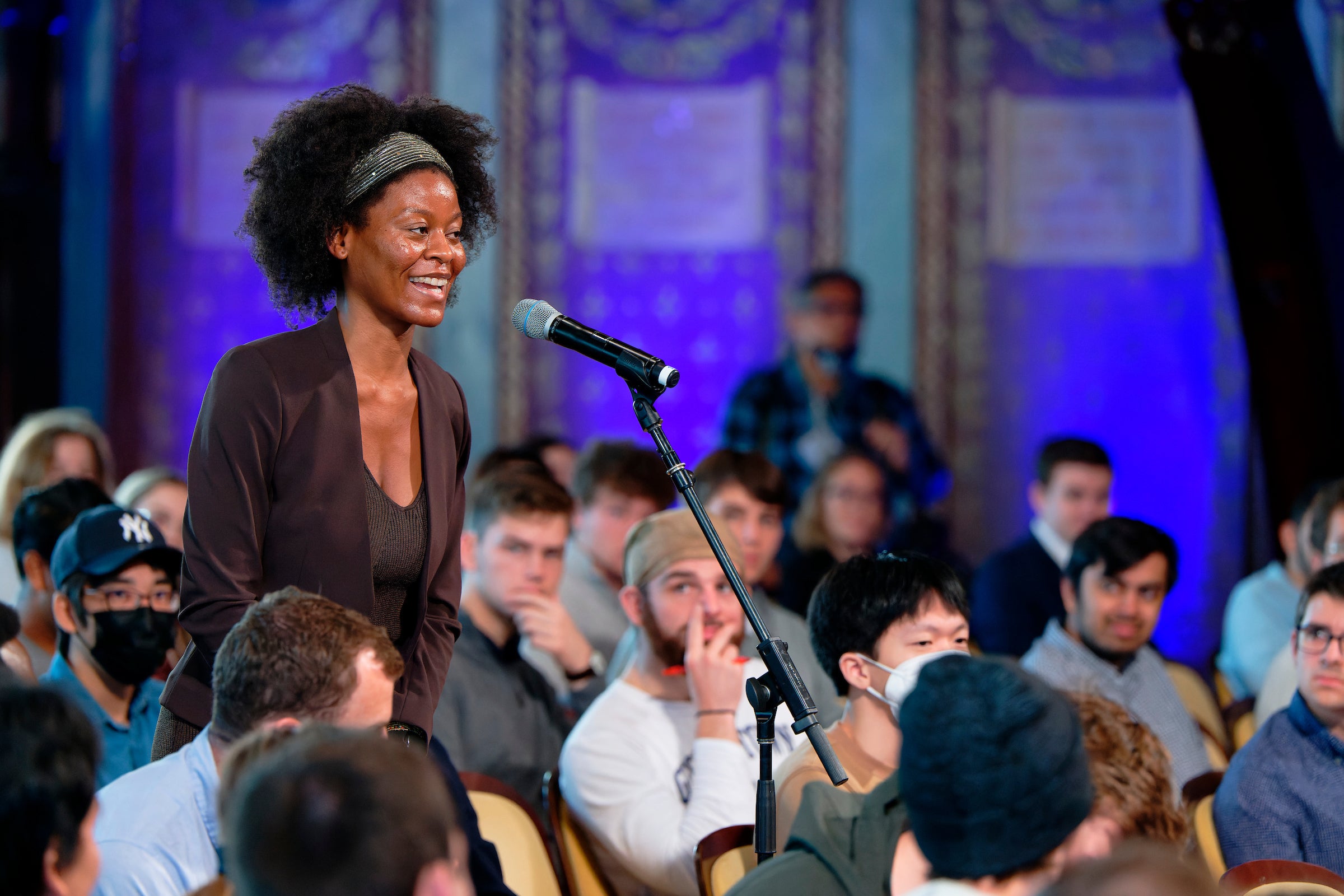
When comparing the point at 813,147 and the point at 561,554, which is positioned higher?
the point at 813,147

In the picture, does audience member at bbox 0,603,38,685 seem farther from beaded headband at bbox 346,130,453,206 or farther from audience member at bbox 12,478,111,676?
beaded headband at bbox 346,130,453,206

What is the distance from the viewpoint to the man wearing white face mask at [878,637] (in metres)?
2.41

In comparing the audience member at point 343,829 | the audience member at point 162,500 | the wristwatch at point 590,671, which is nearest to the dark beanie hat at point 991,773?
the audience member at point 343,829

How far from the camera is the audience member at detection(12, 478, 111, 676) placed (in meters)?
3.21

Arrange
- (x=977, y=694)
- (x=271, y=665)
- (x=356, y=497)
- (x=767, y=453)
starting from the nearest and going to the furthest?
(x=977, y=694)
(x=271, y=665)
(x=356, y=497)
(x=767, y=453)

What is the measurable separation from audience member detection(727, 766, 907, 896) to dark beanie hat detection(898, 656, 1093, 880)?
0.21 metres

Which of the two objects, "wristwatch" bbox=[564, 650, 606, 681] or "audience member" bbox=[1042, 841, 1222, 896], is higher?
"audience member" bbox=[1042, 841, 1222, 896]

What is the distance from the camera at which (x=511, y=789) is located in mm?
2746

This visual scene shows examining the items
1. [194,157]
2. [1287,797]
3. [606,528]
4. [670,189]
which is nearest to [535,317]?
[1287,797]

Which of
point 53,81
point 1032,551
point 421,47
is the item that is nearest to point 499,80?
point 421,47

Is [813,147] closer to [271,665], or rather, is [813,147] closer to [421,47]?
[421,47]

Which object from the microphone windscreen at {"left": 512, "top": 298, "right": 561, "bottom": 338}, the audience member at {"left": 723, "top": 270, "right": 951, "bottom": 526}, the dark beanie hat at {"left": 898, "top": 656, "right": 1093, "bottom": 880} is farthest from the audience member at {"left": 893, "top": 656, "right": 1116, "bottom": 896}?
the audience member at {"left": 723, "top": 270, "right": 951, "bottom": 526}

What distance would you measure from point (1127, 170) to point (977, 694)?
17.4 ft

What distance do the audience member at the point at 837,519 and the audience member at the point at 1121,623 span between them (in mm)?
1034
